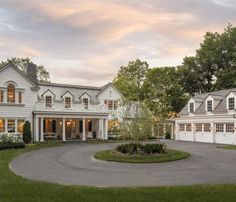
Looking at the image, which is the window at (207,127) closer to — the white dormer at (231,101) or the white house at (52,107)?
the white dormer at (231,101)

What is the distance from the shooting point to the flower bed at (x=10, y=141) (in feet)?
98.5

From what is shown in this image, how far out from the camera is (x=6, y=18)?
20.7 metres

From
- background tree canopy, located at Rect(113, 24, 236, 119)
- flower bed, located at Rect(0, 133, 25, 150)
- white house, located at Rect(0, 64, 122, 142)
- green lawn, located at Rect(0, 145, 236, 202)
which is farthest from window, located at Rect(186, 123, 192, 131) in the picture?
green lawn, located at Rect(0, 145, 236, 202)

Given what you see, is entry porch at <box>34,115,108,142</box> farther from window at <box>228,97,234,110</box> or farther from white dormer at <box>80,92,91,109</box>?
window at <box>228,97,234,110</box>

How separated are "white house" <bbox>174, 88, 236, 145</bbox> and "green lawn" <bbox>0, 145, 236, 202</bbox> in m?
26.0

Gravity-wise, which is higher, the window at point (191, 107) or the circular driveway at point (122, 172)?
the window at point (191, 107)

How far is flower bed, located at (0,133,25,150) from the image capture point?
30020 mm

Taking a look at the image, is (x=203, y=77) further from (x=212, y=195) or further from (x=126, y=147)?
(x=212, y=195)

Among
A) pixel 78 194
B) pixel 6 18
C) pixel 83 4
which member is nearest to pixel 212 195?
pixel 78 194

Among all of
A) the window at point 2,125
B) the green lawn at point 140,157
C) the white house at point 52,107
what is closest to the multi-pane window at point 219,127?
the white house at point 52,107

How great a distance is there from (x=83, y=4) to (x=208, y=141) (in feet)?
87.4

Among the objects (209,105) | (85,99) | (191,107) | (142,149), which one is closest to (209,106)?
(209,105)

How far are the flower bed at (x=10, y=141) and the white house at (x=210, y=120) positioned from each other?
20969 millimetres

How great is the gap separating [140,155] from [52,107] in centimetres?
1870
